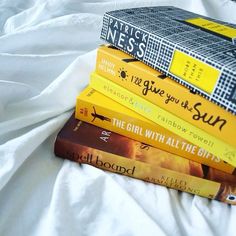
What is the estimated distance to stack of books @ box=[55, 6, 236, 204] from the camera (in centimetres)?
42

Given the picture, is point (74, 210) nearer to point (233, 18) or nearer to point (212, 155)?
point (212, 155)

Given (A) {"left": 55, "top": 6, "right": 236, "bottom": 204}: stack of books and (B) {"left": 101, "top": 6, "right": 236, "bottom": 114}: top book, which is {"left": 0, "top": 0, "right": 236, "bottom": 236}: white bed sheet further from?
(B) {"left": 101, "top": 6, "right": 236, "bottom": 114}: top book

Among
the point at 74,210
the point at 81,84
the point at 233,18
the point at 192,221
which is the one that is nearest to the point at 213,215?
the point at 192,221

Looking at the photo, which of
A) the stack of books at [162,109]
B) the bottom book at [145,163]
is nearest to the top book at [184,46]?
the stack of books at [162,109]

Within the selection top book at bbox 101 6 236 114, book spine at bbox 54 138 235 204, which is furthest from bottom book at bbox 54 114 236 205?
top book at bbox 101 6 236 114

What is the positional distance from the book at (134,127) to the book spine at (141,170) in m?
Answer: 0.04

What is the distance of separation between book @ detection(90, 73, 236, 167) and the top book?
6 centimetres

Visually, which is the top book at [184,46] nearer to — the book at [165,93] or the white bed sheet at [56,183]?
the book at [165,93]

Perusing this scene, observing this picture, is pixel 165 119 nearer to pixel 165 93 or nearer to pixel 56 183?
pixel 165 93

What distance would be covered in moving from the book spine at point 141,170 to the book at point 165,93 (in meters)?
0.07

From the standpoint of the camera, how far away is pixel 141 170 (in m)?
0.45

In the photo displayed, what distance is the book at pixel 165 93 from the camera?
0.42m

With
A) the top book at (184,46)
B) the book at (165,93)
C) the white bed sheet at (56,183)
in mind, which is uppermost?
the top book at (184,46)

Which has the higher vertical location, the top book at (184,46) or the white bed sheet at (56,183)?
the top book at (184,46)
